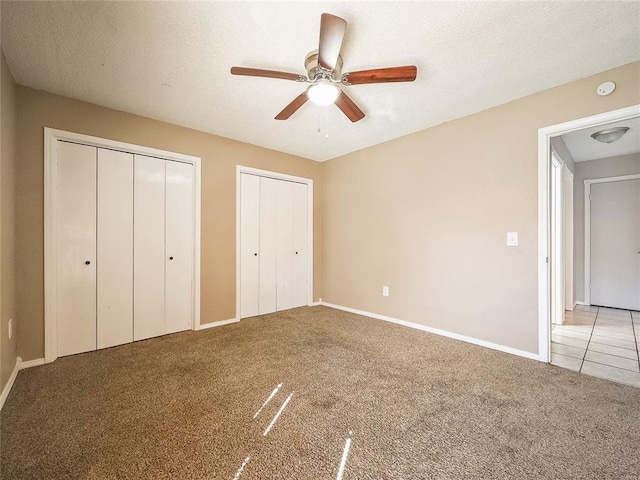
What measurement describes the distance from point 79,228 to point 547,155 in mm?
4300

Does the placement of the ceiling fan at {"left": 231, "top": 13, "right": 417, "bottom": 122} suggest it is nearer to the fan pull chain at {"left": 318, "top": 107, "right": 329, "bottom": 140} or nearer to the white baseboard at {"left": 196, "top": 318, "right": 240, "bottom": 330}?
the fan pull chain at {"left": 318, "top": 107, "right": 329, "bottom": 140}

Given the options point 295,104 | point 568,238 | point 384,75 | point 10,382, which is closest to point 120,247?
point 10,382

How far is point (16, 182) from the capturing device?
2.24 meters

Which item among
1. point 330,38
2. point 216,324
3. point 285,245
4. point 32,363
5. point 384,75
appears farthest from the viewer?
point 285,245

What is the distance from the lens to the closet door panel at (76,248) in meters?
2.48

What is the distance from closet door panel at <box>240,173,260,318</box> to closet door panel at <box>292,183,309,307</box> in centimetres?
63

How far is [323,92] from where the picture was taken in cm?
189

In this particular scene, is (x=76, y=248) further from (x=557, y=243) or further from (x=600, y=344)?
(x=557, y=243)

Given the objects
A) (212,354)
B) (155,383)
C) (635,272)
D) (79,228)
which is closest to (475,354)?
(212,354)

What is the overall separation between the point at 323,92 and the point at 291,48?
0.36 meters

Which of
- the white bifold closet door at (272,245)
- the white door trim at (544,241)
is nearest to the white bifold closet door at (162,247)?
the white bifold closet door at (272,245)

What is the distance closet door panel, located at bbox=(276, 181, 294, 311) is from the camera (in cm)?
407

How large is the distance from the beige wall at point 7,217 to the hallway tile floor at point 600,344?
426 centimetres

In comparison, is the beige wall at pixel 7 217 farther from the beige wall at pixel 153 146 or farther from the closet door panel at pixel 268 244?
the closet door panel at pixel 268 244
